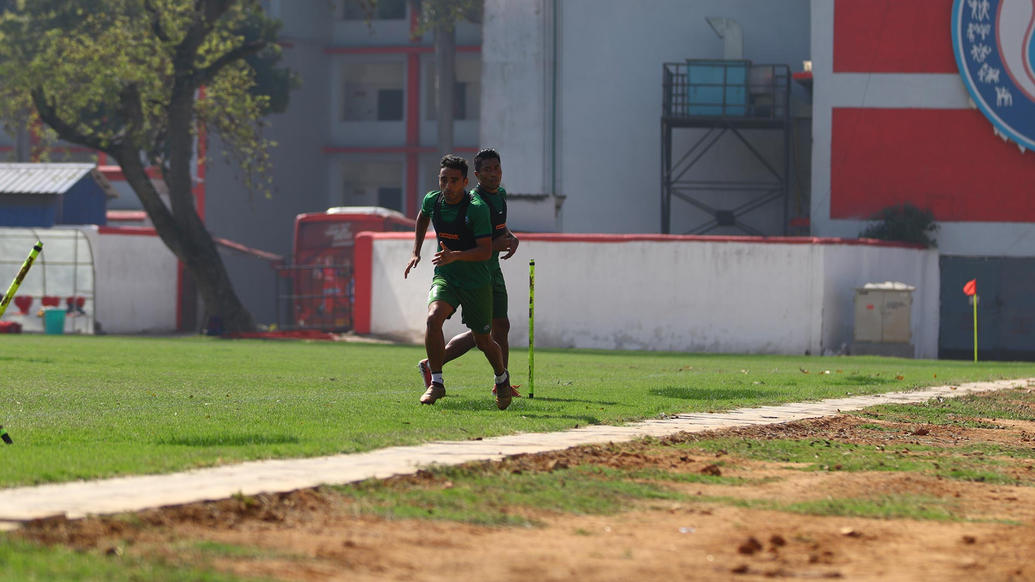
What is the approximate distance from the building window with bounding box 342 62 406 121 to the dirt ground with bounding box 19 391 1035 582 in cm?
5281

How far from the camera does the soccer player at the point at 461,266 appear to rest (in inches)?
462

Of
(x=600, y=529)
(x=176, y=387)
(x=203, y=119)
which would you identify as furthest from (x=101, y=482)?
(x=203, y=119)

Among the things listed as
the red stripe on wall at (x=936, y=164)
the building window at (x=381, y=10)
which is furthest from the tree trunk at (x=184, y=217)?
the building window at (x=381, y=10)

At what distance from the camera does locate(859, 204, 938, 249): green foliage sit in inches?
1476

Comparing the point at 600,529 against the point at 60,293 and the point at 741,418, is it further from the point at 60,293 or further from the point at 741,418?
the point at 60,293

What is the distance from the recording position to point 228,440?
9000mm

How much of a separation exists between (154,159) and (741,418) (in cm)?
3079

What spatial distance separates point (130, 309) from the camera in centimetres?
4153

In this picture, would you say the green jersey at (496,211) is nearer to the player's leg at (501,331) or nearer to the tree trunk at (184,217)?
the player's leg at (501,331)

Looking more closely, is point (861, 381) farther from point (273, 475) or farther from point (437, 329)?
point (273, 475)

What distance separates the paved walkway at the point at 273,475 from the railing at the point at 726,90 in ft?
99.6

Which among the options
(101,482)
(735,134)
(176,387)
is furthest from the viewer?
(735,134)

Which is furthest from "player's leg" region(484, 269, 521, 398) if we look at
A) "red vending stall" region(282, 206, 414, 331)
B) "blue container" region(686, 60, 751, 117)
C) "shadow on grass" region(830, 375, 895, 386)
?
"blue container" region(686, 60, 751, 117)

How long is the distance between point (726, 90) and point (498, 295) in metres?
29.4
